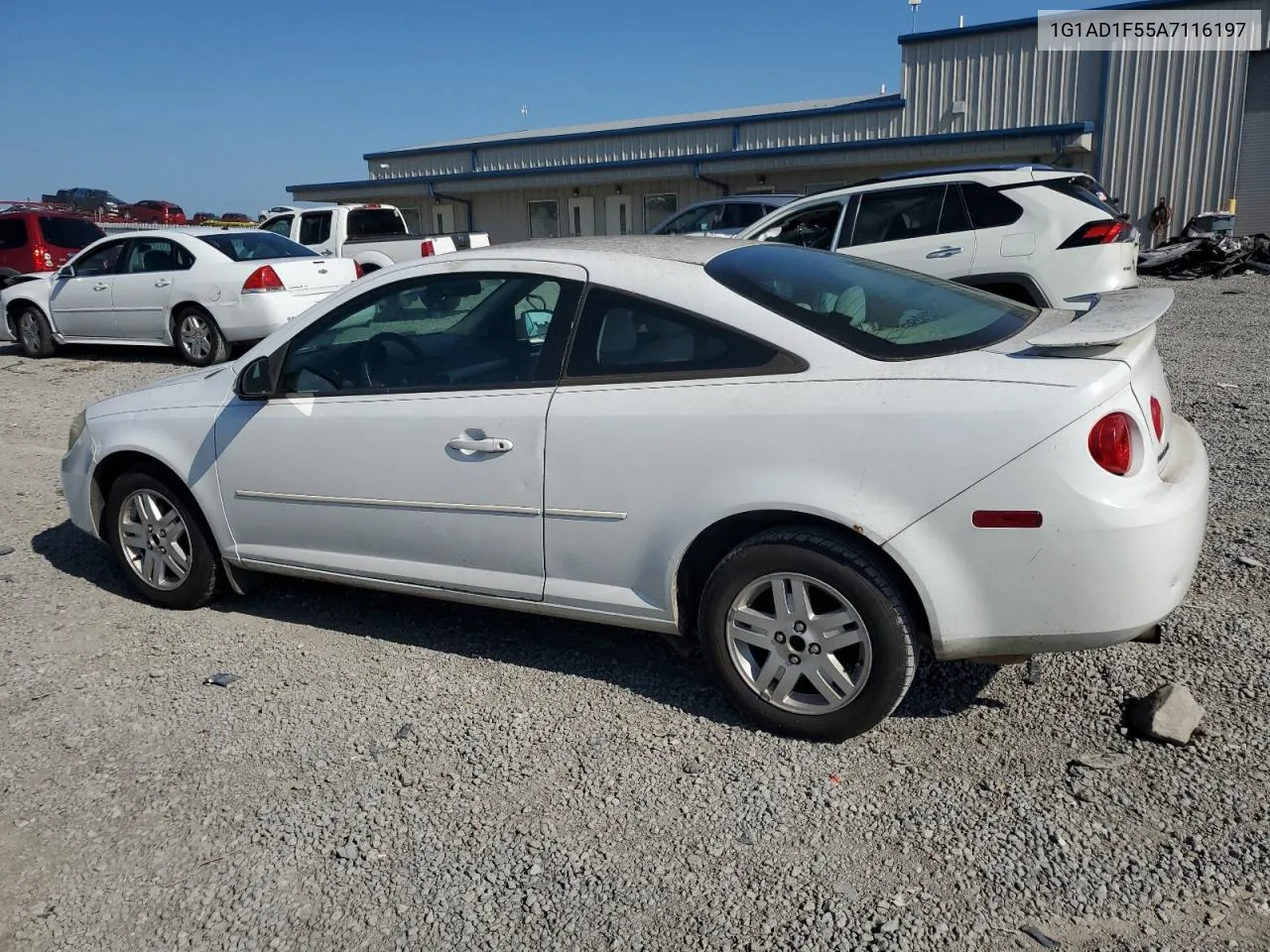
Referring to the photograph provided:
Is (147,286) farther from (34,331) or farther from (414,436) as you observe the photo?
(414,436)

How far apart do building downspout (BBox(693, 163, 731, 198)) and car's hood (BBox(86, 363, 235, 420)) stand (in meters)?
24.4

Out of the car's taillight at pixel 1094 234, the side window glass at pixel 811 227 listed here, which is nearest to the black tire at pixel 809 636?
the car's taillight at pixel 1094 234

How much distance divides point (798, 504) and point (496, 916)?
1.47m

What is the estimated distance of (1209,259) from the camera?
1869 cm

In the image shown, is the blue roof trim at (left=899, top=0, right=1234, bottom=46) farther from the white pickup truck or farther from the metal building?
the white pickup truck

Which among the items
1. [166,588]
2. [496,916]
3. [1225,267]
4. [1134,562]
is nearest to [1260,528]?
[1134,562]

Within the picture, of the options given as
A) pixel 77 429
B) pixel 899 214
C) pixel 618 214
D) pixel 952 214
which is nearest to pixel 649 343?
pixel 77 429

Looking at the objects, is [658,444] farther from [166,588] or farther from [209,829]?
[166,588]

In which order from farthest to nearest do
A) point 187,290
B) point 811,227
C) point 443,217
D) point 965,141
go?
point 443,217 < point 965,141 < point 187,290 < point 811,227

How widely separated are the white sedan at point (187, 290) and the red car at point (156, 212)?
3620 centimetres

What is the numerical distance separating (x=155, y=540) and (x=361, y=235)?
43.7 ft

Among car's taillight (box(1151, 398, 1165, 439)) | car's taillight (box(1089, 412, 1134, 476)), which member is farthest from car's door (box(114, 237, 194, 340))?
car's taillight (box(1089, 412, 1134, 476))

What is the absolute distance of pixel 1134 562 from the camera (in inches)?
118

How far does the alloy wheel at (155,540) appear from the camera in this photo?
4.75 m
